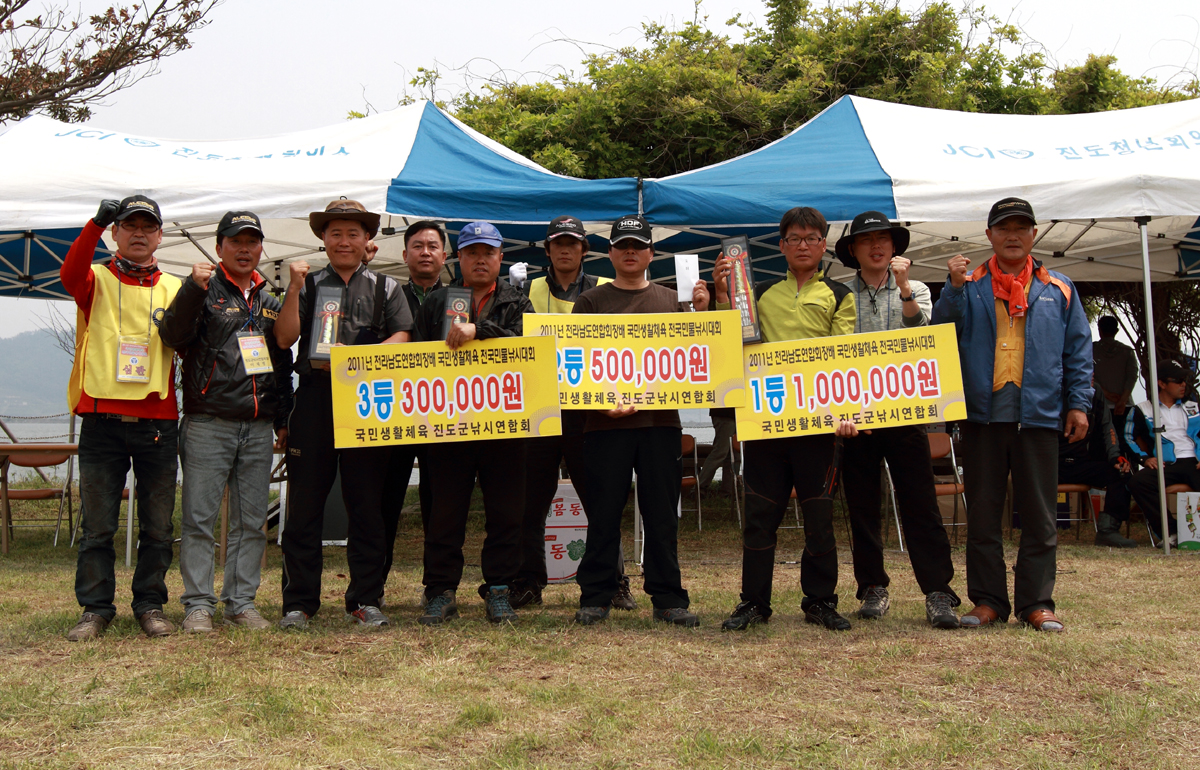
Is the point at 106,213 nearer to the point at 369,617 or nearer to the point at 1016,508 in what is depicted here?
the point at 369,617

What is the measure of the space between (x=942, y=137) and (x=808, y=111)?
22.8 ft

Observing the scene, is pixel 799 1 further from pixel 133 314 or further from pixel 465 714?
pixel 465 714

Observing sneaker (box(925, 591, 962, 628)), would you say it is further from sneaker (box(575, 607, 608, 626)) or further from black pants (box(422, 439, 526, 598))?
black pants (box(422, 439, 526, 598))

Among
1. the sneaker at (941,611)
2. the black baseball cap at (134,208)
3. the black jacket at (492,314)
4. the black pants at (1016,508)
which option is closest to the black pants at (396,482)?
the black jacket at (492,314)

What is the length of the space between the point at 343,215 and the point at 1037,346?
3.30 metres

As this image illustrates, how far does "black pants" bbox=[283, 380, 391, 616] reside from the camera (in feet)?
14.4

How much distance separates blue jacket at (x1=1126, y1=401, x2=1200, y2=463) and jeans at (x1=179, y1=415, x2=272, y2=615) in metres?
7.40

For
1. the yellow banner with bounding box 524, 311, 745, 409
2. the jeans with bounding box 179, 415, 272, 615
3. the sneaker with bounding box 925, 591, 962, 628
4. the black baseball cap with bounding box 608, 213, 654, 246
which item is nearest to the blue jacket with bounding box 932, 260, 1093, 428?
the sneaker with bounding box 925, 591, 962, 628

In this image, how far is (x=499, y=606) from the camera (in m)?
4.42

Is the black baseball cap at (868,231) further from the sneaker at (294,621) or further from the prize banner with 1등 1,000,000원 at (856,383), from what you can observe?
the sneaker at (294,621)

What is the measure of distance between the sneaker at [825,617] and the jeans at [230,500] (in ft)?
8.29

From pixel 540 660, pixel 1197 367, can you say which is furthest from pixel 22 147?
pixel 1197 367

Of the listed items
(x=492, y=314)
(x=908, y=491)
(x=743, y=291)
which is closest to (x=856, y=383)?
(x=908, y=491)

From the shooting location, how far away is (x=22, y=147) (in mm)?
7023
